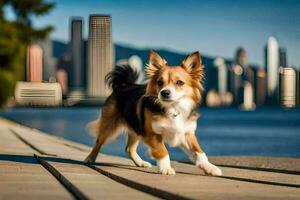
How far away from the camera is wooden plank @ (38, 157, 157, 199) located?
9.23 meters

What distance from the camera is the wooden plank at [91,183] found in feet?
30.3

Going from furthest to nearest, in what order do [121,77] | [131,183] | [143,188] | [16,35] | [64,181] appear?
[16,35], [121,77], [64,181], [131,183], [143,188]

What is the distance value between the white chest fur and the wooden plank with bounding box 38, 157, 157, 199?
39.4 inches

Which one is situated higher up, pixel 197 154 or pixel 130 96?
pixel 130 96

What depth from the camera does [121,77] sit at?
13.8 metres

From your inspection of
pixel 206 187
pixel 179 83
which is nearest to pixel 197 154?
pixel 179 83

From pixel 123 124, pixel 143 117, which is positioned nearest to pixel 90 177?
pixel 143 117

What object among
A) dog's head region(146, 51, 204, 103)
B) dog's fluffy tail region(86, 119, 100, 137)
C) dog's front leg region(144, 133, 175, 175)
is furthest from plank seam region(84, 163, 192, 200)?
dog's fluffy tail region(86, 119, 100, 137)

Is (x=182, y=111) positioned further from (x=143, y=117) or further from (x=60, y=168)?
(x=60, y=168)

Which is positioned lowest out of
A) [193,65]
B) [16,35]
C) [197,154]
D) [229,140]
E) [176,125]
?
[229,140]

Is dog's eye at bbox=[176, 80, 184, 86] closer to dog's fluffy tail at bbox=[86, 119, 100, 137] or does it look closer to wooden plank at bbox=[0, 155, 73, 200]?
wooden plank at bbox=[0, 155, 73, 200]

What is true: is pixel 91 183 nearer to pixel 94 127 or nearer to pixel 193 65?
pixel 193 65

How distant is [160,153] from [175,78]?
1.10 m

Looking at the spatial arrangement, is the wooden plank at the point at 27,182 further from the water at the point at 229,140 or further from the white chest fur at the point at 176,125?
the water at the point at 229,140
